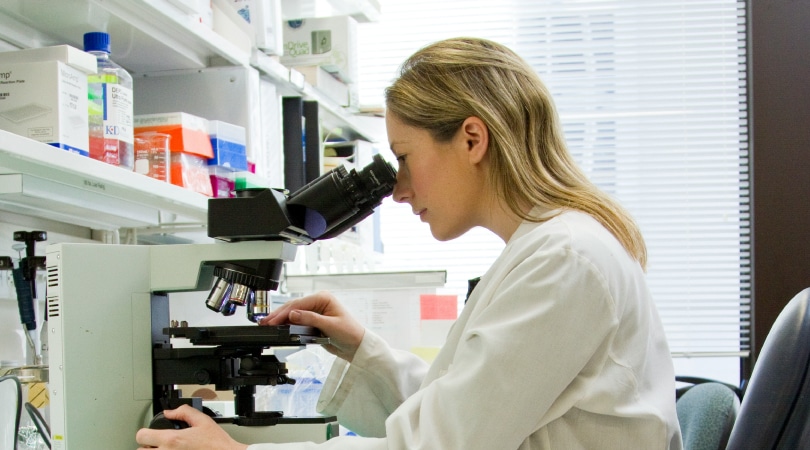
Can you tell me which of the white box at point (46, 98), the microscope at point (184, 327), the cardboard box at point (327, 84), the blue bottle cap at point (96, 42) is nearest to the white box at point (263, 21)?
the cardboard box at point (327, 84)

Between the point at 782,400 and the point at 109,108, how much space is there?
1057mm

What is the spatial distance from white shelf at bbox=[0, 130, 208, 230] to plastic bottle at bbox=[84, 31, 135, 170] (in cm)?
5

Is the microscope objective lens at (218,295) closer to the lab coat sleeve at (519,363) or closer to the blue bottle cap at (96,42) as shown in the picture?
the lab coat sleeve at (519,363)

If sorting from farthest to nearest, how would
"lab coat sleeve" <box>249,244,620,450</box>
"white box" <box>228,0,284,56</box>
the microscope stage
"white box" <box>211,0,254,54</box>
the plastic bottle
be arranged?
"white box" <box>228,0,284,56</box> < "white box" <box>211,0,254,54</box> < the plastic bottle < the microscope stage < "lab coat sleeve" <box>249,244,620,450</box>

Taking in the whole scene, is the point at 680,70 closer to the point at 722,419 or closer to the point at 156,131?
the point at 722,419

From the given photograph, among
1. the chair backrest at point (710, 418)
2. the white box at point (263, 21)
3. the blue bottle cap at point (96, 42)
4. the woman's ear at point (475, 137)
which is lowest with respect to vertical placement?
the chair backrest at point (710, 418)

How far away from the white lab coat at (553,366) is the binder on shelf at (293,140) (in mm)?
1217

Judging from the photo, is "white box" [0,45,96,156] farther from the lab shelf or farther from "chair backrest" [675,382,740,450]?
"chair backrest" [675,382,740,450]

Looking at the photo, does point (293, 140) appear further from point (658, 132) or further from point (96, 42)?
point (658, 132)

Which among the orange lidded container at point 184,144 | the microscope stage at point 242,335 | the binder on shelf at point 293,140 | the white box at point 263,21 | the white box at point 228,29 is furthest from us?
the binder on shelf at point 293,140

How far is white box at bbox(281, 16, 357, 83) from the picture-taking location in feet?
8.23

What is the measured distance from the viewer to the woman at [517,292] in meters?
0.97

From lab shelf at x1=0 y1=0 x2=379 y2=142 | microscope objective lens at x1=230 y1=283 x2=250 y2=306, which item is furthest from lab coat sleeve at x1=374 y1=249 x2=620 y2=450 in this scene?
lab shelf at x1=0 y1=0 x2=379 y2=142

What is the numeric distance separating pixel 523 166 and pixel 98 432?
0.66 meters
